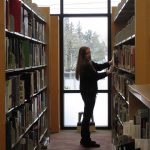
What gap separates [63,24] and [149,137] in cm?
587

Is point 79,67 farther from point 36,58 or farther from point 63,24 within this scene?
point 63,24

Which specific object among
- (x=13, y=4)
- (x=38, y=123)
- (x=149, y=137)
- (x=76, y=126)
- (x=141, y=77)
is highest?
(x=13, y=4)

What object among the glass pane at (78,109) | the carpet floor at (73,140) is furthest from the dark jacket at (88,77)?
the glass pane at (78,109)

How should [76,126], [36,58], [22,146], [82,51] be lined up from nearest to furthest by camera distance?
1. [22,146]
2. [36,58]
3. [82,51]
4. [76,126]

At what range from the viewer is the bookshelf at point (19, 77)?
288 cm

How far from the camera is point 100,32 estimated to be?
25.2ft

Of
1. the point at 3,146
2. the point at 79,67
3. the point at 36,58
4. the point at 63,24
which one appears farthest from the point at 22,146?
the point at 63,24

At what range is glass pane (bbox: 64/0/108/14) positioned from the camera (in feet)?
24.7

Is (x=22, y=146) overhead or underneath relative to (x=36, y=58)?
underneath

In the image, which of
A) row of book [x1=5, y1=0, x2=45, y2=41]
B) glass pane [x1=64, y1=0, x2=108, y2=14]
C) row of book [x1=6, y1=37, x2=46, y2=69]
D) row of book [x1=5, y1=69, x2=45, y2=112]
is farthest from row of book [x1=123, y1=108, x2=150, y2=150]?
glass pane [x1=64, y1=0, x2=108, y2=14]

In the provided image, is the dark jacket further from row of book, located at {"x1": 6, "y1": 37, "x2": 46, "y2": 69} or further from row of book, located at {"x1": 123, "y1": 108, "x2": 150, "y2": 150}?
row of book, located at {"x1": 123, "y1": 108, "x2": 150, "y2": 150}

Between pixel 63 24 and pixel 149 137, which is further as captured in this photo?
pixel 63 24

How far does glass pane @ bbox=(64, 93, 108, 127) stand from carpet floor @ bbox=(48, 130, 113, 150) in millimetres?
340

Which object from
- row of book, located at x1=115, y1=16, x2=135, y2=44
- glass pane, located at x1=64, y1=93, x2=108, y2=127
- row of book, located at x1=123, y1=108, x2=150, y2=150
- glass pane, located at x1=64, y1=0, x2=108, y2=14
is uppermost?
glass pane, located at x1=64, y1=0, x2=108, y2=14
